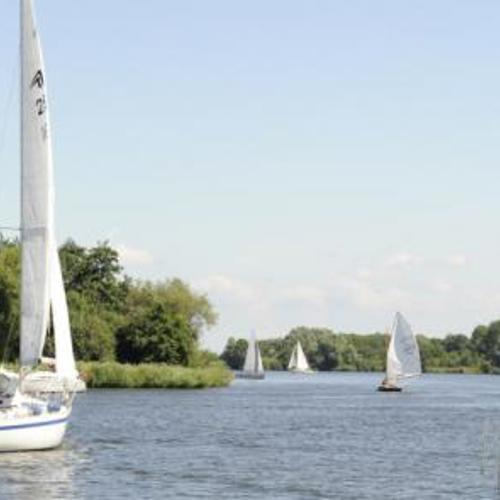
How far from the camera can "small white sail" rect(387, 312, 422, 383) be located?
140m

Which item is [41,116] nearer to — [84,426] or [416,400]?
[84,426]

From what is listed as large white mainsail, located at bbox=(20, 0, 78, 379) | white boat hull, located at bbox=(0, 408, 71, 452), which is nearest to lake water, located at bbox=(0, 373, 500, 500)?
white boat hull, located at bbox=(0, 408, 71, 452)

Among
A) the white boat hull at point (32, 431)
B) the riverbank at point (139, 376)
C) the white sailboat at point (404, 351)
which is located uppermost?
the white sailboat at point (404, 351)

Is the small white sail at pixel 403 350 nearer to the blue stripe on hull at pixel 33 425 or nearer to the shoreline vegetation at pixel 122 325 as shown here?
the shoreline vegetation at pixel 122 325

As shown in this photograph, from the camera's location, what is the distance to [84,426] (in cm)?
7475

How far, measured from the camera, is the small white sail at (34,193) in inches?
2173

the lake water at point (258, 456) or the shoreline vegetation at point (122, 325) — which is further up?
the shoreline vegetation at point (122, 325)

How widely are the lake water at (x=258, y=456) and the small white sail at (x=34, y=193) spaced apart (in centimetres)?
503

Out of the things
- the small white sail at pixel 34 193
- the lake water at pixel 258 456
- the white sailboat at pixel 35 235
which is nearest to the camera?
the lake water at pixel 258 456

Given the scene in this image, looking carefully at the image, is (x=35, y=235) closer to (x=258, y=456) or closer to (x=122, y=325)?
(x=258, y=456)

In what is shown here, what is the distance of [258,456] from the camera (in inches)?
2323

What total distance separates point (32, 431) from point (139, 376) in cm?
7163

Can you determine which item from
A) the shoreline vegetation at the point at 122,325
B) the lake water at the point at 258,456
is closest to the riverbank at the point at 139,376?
the shoreline vegetation at the point at 122,325

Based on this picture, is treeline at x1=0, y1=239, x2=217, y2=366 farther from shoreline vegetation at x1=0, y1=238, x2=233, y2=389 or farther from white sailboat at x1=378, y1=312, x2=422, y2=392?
white sailboat at x1=378, y1=312, x2=422, y2=392
